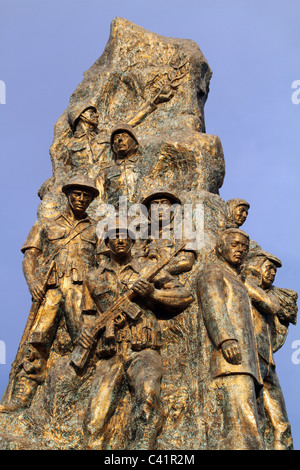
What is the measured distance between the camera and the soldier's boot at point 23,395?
14.0 metres

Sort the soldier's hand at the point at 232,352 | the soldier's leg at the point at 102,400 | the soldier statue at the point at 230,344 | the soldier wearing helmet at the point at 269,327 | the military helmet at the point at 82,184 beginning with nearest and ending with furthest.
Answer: the soldier statue at the point at 230,344, the soldier's leg at the point at 102,400, the soldier's hand at the point at 232,352, the soldier wearing helmet at the point at 269,327, the military helmet at the point at 82,184

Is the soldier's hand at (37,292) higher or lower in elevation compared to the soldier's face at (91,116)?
lower

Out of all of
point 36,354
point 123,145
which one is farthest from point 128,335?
point 123,145

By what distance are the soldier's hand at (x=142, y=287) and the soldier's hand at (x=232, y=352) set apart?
1.28 m

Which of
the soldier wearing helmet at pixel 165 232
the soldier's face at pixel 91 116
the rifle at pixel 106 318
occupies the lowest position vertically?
the rifle at pixel 106 318

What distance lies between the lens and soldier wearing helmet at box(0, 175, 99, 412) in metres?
14.4

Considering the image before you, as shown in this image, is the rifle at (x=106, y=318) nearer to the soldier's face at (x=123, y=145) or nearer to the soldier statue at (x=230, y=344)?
the soldier statue at (x=230, y=344)

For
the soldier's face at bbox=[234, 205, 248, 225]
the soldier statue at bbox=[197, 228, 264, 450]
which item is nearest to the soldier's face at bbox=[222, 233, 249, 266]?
Answer: the soldier statue at bbox=[197, 228, 264, 450]

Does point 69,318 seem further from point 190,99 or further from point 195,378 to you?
point 190,99

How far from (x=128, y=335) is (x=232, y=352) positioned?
1.46 metres

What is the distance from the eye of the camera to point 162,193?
601 inches

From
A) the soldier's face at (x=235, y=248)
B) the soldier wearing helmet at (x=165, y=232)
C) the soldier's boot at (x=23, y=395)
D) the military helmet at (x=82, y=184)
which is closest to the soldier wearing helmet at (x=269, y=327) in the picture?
the soldier's face at (x=235, y=248)

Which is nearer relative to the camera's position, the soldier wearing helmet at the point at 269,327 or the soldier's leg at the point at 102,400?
the soldier's leg at the point at 102,400

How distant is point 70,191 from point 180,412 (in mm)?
4013
